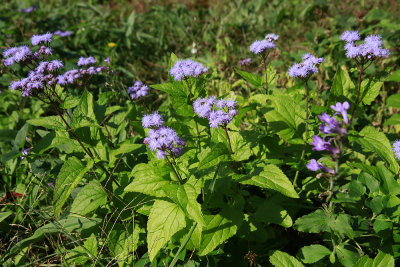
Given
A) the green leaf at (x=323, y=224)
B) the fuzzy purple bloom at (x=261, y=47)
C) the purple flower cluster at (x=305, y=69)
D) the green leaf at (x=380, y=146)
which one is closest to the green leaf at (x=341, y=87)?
the purple flower cluster at (x=305, y=69)

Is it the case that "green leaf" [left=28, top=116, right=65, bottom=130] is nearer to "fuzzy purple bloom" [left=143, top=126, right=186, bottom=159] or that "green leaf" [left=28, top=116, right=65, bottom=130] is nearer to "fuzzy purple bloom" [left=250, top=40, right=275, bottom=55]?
"fuzzy purple bloom" [left=143, top=126, right=186, bottom=159]

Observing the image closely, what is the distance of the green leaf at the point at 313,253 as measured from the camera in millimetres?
2006

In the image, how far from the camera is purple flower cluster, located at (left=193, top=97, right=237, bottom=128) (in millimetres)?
1962

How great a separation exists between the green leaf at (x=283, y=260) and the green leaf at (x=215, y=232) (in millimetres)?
331

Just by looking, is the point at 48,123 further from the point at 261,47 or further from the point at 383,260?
the point at 383,260

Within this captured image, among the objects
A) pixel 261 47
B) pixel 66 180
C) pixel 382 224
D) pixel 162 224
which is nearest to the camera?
pixel 382 224

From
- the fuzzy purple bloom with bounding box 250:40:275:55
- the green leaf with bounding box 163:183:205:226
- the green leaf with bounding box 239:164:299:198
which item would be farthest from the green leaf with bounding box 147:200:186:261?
the fuzzy purple bloom with bounding box 250:40:275:55

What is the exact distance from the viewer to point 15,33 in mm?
5262

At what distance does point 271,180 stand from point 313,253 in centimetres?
60

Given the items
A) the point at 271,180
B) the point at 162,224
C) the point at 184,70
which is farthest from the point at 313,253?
the point at 184,70

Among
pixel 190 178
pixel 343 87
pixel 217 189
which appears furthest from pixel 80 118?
pixel 343 87

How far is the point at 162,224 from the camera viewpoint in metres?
1.92

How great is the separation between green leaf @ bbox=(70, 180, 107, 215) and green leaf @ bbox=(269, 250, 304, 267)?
4.39ft

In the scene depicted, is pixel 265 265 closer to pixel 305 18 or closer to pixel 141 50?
pixel 141 50
